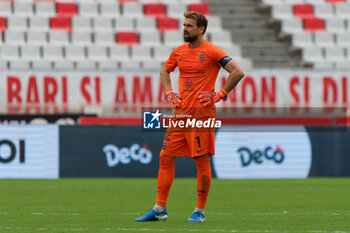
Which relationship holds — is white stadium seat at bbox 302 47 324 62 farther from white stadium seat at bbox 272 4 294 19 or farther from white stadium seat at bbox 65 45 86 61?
white stadium seat at bbox 65 45 86 61

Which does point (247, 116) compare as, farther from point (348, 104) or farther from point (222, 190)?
point (222, 190)

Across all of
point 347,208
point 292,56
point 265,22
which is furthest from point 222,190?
point 265,22

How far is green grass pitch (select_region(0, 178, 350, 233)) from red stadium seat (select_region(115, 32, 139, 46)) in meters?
6.98

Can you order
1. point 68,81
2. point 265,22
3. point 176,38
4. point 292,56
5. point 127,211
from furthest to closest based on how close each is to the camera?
point 265,22, point 292,56, point 176,38, point 68,81, point 127,211

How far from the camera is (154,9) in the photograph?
2353cm

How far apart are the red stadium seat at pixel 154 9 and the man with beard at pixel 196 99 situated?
→ 53.0 ft

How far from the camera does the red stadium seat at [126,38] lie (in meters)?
21.8

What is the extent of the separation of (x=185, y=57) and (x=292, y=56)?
54.1 feet

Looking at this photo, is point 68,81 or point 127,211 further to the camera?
point 68,81

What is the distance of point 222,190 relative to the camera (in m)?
12.9

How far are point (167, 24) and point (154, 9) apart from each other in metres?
0.96

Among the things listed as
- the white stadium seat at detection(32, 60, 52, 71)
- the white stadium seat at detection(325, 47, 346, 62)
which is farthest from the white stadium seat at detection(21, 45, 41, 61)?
the white stadium seat at detection(325, 47, 346, 62)

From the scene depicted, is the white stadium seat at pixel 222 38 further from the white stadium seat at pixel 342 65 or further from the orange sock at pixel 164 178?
the orange sock at pixel 164 178

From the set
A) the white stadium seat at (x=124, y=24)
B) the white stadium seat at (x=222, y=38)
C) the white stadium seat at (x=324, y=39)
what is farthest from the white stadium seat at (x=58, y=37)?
the white stadium seat at (x=324, y=39)
